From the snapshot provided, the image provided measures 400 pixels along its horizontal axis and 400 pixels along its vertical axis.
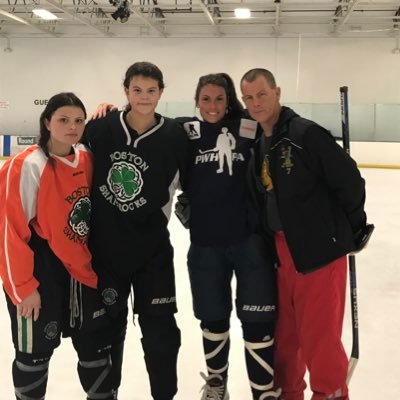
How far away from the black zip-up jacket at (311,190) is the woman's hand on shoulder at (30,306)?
2.90 ft

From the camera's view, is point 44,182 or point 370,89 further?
point 370,89

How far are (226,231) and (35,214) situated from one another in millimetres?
701

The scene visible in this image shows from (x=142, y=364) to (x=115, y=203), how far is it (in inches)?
40.3

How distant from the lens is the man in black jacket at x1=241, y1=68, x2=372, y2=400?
1.64 meters

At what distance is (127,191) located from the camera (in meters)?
1.71

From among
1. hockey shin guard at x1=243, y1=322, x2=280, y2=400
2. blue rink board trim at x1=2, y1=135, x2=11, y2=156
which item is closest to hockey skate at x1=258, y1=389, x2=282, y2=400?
hockey shin guard at x1=243, y1=322, x2=280, y2=400

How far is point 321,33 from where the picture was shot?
1176 centimetres

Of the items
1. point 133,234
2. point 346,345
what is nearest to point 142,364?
point 133,234

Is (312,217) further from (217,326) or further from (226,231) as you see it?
(217,326)

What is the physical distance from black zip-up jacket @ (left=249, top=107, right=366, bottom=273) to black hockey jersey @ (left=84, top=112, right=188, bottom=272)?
0.43 m

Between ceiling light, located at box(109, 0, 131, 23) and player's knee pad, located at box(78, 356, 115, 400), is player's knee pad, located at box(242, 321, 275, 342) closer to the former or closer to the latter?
player's knee pad, located at box(78, 356, 115, 400)

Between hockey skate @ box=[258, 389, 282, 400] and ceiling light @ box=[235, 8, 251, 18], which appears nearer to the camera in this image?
hockey skate @ box=[258, 389, 282, 400]

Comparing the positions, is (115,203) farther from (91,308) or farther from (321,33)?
(321,33)

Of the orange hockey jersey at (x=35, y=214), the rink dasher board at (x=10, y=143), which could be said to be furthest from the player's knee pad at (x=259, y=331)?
the rink dasher board at (x=10, y=143)
